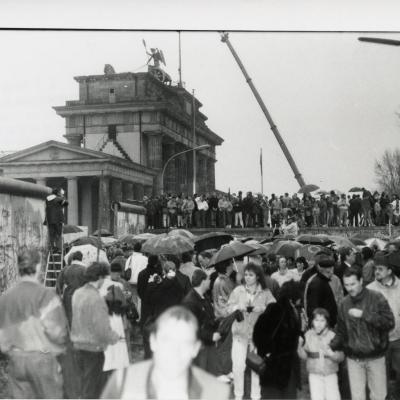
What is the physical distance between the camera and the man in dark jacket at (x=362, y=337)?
18.2 ft

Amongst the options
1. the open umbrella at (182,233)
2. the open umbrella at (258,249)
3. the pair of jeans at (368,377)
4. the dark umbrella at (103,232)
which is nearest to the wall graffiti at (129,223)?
the dark umbrella at (103,232)

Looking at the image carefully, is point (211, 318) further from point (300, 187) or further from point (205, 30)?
point (205, 30)

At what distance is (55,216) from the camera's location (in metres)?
6.91

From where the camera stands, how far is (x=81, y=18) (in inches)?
253

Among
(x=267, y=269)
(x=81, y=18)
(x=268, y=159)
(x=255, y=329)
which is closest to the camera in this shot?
(x=255, y=329)

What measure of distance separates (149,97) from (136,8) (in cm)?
96

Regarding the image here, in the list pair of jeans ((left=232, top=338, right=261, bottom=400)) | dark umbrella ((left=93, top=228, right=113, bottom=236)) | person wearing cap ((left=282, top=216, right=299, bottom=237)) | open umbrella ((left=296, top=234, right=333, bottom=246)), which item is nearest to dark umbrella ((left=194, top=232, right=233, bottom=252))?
dark umbrella ((left=93, top=228, right=113, bottom=236))

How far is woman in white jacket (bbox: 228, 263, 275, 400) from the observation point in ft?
19.3

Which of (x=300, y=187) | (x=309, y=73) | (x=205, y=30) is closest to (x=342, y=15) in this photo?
(x=309, y=73)

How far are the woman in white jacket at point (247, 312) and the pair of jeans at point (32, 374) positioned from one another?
5.43 feet

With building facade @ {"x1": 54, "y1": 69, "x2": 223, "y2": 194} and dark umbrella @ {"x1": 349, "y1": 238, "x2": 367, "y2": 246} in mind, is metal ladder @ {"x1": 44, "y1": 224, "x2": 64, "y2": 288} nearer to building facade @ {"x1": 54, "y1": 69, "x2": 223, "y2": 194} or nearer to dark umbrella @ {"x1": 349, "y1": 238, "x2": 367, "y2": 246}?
building facade @ {"x1": 54, "y1": 69, "x2": 223, "y2": 194}

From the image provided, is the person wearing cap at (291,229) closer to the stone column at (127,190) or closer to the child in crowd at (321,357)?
the stone column at (127,190)

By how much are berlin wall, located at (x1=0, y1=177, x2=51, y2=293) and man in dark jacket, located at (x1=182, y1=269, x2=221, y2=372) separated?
1.54 m

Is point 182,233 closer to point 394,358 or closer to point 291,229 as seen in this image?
point 394,358
